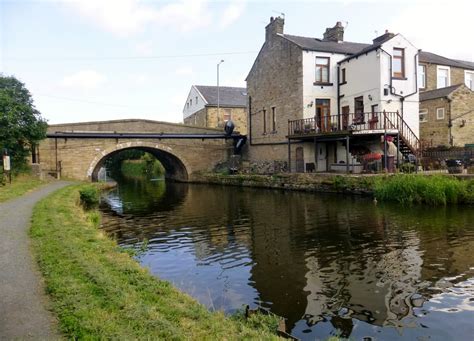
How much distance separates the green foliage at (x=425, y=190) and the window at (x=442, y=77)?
17057mm

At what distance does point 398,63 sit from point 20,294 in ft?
80.4

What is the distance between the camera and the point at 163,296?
18.0 feet

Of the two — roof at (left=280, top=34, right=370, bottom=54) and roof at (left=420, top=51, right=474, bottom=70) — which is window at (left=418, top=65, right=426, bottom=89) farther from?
roof at (left=280, top=34, right=370, bottom=54)

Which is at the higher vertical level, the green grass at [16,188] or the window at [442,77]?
the window at [442,77]

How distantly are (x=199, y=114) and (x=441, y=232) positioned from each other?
3480 centimetres

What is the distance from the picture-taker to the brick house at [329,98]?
78.5 ft

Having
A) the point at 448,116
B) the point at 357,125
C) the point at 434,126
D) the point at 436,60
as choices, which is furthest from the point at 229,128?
the point at 436,60

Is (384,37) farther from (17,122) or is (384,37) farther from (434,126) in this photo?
(17,122)

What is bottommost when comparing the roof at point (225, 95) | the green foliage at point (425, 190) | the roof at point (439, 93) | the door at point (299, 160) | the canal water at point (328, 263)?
the canal water at point (328, 263)

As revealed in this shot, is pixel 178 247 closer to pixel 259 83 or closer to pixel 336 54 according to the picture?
pixel 336 54

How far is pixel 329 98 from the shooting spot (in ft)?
90.3

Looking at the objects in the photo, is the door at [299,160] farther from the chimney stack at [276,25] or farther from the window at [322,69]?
the chimney stack at [276,25]

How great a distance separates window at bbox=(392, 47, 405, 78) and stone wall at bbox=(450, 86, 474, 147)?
3.57 m

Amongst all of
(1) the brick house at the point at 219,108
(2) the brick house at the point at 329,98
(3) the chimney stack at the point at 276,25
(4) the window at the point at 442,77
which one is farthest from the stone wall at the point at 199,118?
(4) the window at the point at 442,77
